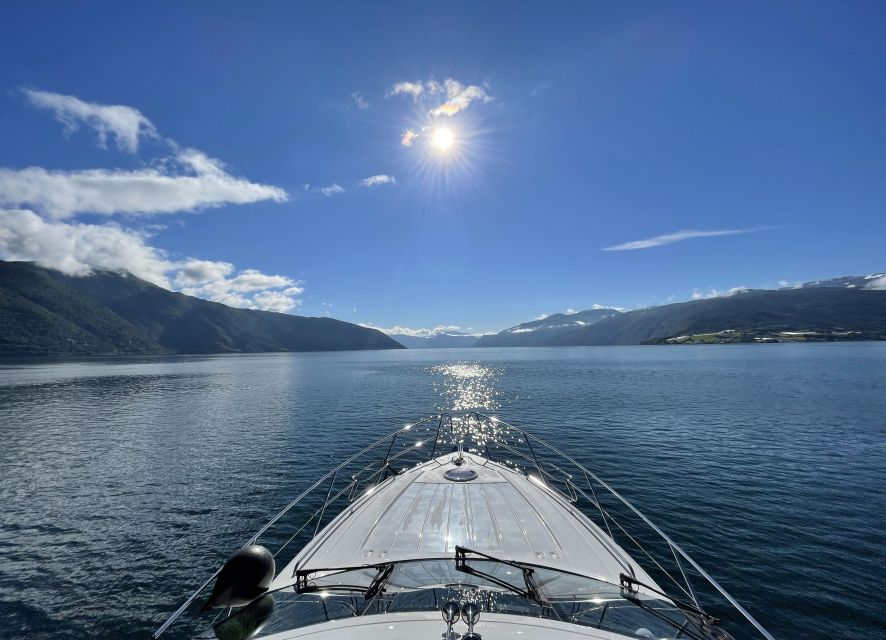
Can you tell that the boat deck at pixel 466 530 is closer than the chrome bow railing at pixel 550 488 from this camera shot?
Yes

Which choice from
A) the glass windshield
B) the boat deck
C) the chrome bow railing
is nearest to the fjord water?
the chrome bow railing

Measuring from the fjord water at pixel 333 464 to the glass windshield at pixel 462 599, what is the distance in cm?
649

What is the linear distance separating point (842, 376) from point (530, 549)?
274 feet

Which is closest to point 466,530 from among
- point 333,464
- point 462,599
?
point 462,599

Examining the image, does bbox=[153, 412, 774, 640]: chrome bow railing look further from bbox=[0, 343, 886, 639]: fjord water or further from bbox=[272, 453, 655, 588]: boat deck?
bbox=[0, 343, 886, 639]: fjord water

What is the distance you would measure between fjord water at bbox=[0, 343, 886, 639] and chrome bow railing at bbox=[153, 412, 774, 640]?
1.02 m

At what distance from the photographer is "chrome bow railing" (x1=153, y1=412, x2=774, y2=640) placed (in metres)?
9.92

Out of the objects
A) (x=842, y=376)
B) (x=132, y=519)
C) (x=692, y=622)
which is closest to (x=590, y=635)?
(x=692, y=622)

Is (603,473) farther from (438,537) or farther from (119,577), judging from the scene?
(119,577)

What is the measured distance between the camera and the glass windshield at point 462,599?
6.38 metres

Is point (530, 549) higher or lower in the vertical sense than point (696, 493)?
higher

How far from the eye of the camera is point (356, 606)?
6727 mm

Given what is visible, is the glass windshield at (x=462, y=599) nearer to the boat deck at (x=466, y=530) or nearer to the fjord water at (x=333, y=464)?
the boat deck at (x=466, y=530)

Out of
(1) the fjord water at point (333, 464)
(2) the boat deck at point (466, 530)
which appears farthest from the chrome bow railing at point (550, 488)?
(1) the fjord water at point (333, 464)
